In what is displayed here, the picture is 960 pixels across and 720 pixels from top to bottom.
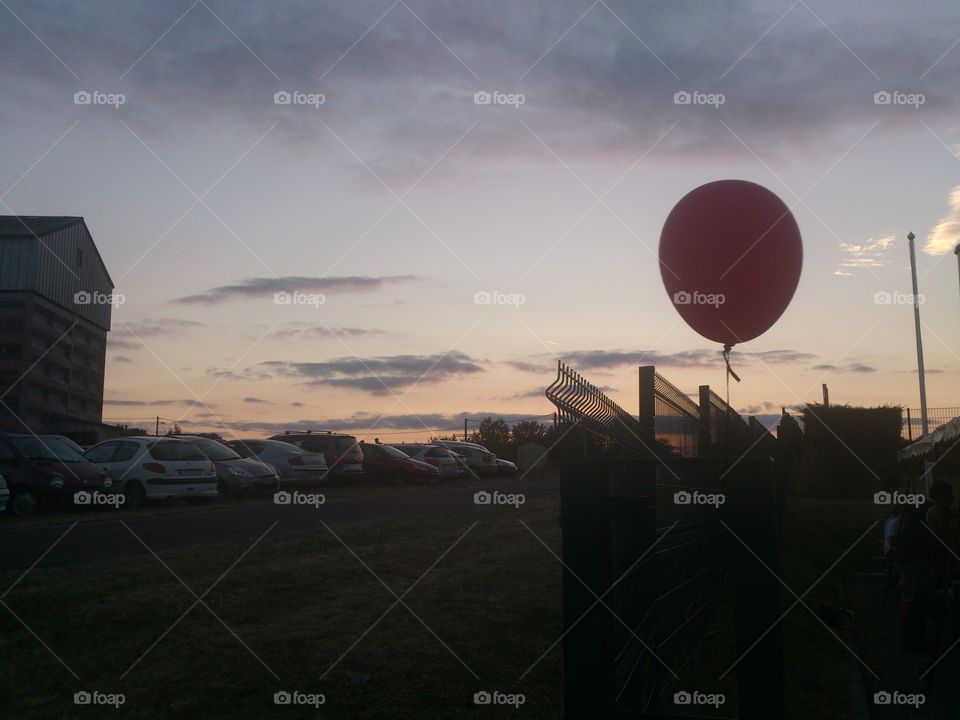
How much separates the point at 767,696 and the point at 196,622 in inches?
160

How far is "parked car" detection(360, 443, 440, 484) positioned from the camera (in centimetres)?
2536

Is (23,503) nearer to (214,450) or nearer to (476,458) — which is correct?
(214,450)

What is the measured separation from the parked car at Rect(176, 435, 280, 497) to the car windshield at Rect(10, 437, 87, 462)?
8.57 ft

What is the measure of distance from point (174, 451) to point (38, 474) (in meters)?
2.68

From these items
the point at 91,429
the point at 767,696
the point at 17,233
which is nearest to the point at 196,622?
the point at 767,696

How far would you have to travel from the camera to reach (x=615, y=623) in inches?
A: 151

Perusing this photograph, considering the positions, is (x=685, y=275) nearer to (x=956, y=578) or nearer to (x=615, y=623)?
(x=615, y=623)
